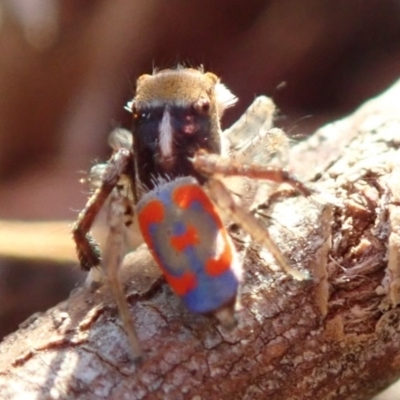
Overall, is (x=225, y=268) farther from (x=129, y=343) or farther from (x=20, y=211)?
(x=20, y=211)

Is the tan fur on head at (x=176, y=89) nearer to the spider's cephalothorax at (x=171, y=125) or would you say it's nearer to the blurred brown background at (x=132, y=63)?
the spider's cephalothorax at (x=171, y=125)

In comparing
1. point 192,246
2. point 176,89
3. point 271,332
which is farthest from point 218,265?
point 176,89

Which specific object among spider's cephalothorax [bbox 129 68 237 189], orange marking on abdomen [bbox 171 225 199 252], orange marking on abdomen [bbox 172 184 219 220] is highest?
spider's cephalothorax [bbox 129 68 237 189]

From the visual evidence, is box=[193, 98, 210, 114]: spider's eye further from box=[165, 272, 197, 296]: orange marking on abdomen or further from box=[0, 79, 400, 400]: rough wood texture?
box=[165, 272, 197, 296]: orange marking on abdomen

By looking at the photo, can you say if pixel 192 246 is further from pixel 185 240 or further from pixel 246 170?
pixel 246 170

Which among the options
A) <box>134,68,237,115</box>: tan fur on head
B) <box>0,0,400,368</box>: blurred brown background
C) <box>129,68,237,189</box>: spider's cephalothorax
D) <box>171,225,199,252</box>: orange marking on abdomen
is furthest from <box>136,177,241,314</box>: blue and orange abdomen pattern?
<box>0,0,400,368</box>: blurred brown background

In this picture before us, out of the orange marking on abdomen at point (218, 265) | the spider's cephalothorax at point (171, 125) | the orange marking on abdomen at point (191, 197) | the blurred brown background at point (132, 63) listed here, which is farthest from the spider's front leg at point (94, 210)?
the blurred brown background at point (132, 63)

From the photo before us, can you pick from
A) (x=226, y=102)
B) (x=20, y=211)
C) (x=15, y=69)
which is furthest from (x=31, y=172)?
(x=226, y=102)
